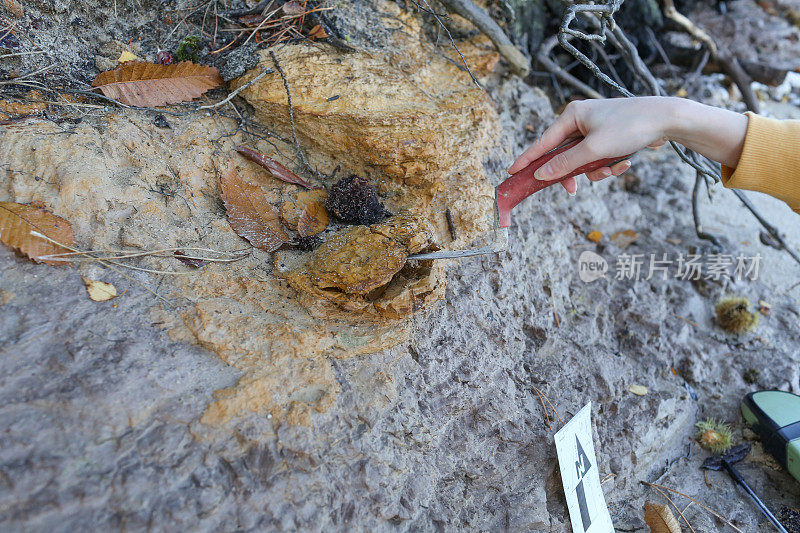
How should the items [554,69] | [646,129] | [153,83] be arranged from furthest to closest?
1. [554,69]
2. [153,83]
3. [646,129]

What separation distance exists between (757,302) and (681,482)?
154cm

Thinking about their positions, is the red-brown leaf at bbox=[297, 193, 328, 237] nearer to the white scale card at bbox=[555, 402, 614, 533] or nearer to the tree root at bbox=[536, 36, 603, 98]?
the white scale card at bbox=[555, 402, 614, 533]

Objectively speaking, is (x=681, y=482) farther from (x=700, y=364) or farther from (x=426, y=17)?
(x=426, y=17)

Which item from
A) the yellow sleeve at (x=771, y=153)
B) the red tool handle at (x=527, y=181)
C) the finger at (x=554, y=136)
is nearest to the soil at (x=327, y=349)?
the red tool handle at (x=527, y=181)

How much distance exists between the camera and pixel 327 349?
71.1 inches

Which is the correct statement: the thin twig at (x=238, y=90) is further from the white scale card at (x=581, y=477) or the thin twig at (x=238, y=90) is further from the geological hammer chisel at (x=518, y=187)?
the white scale card at (x=581, y=477)

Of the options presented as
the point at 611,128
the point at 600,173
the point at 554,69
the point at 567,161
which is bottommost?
the point at 554,69

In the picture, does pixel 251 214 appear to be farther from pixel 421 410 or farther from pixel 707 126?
pixel 707 126

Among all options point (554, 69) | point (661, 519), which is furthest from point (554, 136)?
point (554, 69)

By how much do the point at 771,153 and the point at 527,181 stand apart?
866 mm

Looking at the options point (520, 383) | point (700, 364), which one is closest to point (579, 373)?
point (520, 383)

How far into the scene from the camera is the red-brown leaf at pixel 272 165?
222 cm

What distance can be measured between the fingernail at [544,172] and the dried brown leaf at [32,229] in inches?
67.4

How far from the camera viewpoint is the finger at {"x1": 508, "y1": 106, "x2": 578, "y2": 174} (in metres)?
1.96
